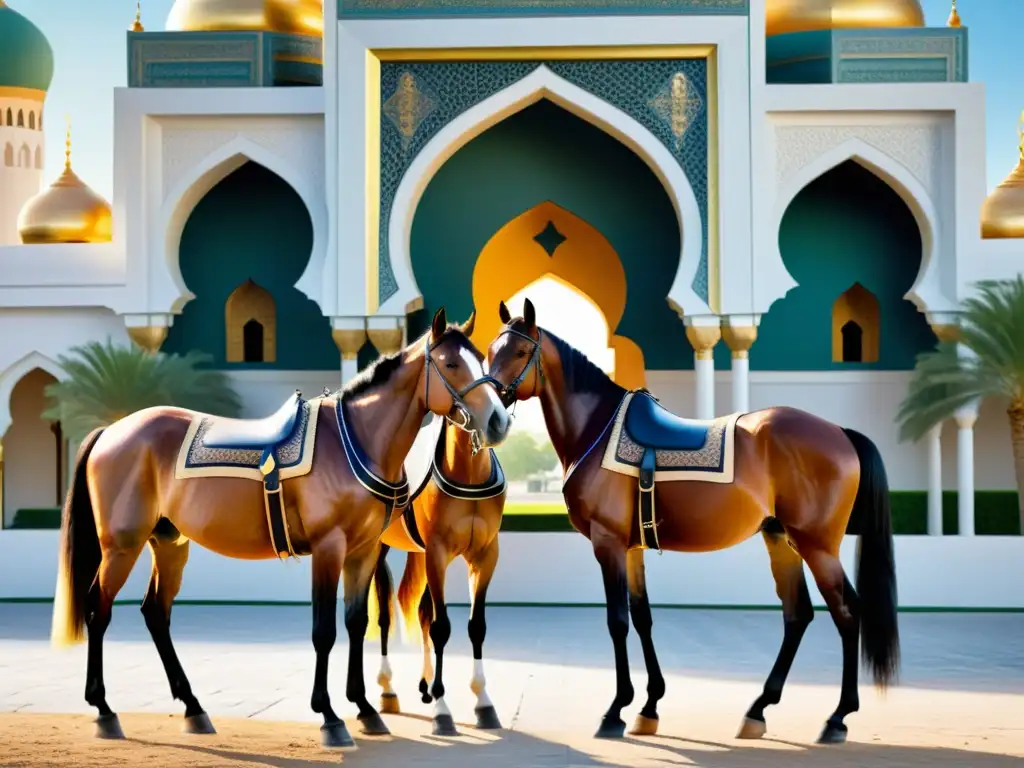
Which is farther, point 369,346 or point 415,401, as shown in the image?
point 369,346

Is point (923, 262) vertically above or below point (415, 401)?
above

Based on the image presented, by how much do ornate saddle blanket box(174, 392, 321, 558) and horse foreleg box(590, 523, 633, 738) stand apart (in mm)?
1163

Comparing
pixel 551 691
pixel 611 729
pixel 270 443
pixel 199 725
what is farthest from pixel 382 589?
pixel 611 729

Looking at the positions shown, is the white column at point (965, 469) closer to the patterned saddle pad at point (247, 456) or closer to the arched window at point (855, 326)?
the arched window at point (855, 326)

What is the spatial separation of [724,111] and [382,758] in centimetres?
887

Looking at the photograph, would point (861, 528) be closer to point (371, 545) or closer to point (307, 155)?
point (371, 545)

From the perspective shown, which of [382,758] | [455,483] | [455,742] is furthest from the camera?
[455,483]

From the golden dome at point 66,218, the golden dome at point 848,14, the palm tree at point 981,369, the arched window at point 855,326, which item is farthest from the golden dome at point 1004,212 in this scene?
the golden dome at point 66,218

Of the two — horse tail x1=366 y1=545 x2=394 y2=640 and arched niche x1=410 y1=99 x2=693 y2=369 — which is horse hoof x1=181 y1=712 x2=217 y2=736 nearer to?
horse tail x1=366 y1=545 x2=394 y2=640

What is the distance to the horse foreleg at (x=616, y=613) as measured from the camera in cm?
568

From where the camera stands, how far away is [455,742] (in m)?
5.58

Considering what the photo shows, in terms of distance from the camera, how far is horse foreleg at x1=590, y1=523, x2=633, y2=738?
18.6ft

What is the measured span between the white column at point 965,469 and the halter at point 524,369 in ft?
25.9

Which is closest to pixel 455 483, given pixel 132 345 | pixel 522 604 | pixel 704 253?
pixel 522 604
